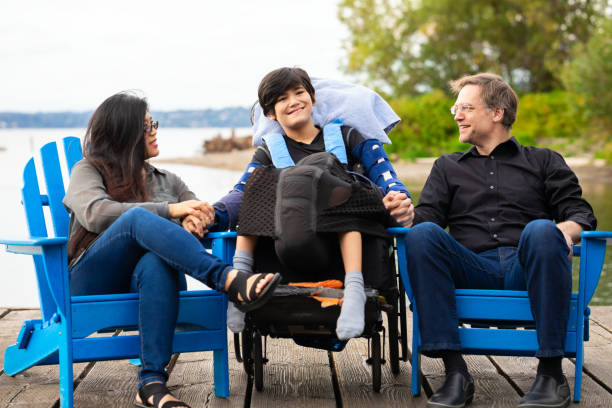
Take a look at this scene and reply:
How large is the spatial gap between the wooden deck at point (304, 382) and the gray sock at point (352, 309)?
305 millimetres

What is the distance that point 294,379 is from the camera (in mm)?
2840

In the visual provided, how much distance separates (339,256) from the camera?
2643 mm

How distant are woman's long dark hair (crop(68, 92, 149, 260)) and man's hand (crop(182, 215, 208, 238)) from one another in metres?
0.19

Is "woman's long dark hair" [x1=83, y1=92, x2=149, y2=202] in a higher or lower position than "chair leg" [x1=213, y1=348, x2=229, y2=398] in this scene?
higher

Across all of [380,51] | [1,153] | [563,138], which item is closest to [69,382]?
[563,138]

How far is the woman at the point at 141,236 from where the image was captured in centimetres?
241

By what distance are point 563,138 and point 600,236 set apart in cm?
1569

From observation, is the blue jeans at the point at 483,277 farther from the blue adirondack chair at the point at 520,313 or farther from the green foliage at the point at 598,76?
the green foliage at the point at 598,76

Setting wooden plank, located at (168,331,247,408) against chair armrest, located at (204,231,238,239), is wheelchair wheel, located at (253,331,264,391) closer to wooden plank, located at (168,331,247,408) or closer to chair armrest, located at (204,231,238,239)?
wooden plank, located at (168,331,247,408)

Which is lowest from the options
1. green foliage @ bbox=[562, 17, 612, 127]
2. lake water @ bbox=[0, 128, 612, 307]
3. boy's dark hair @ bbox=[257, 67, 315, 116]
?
lake water @ bbox=[0, 128, 612, 307]

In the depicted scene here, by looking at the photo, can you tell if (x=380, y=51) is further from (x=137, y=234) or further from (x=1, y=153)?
(x=137, y=234)

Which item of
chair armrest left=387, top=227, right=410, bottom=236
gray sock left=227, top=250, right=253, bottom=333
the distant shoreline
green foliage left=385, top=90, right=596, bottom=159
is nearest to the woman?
gray sock left=227, top=250, right=253, bottom=333

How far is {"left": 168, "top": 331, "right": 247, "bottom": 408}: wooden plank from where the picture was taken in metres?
2.58

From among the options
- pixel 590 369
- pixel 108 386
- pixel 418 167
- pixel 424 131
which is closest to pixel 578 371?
pixel 590 369
